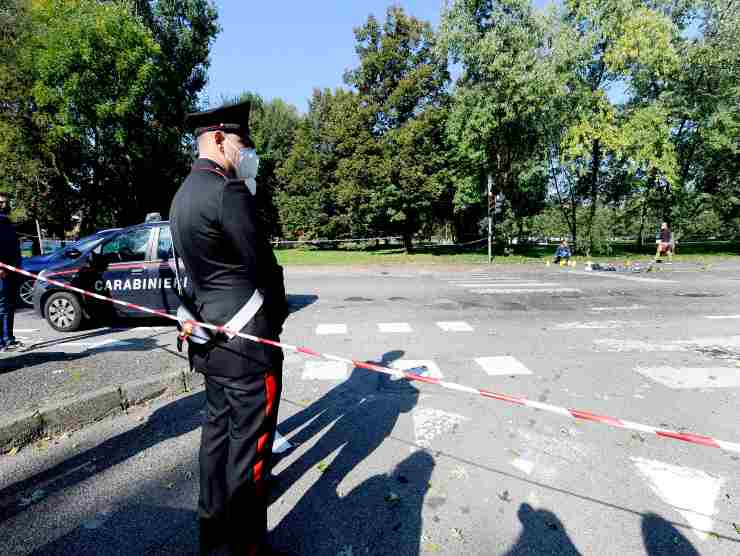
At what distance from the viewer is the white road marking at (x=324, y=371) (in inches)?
194

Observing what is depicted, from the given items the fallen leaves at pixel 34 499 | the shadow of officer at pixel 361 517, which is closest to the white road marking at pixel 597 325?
the shadow of officer at pixel 361 517

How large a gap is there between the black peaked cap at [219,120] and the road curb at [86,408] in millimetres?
2949

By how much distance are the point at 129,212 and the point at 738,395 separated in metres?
35.0

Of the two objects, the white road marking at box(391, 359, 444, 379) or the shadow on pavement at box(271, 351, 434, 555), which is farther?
the white road marking at box(391, 359, 444, 379)

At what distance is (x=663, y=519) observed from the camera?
243 cm

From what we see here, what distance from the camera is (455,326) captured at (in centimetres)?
758

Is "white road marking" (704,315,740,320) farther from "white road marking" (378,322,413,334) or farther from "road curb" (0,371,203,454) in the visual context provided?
"road curb" (0,371,203,454)

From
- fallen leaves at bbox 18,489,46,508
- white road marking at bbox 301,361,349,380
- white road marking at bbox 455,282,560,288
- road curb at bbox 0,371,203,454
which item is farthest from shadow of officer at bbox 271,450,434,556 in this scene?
white road marking at bbox 455,282,560,288

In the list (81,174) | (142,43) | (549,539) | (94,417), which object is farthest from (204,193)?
(81,174)

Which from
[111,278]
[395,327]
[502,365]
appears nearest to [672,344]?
[502,365]

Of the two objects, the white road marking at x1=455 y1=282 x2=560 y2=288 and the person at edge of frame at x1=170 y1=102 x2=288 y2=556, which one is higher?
the person at edge of frame at x1=170 y1=102 x2=288 y2=556

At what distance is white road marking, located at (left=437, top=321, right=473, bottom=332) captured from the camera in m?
7.28

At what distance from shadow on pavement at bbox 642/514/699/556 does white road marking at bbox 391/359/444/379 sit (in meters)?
2.66

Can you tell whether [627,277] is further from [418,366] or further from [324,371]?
[324,371]
